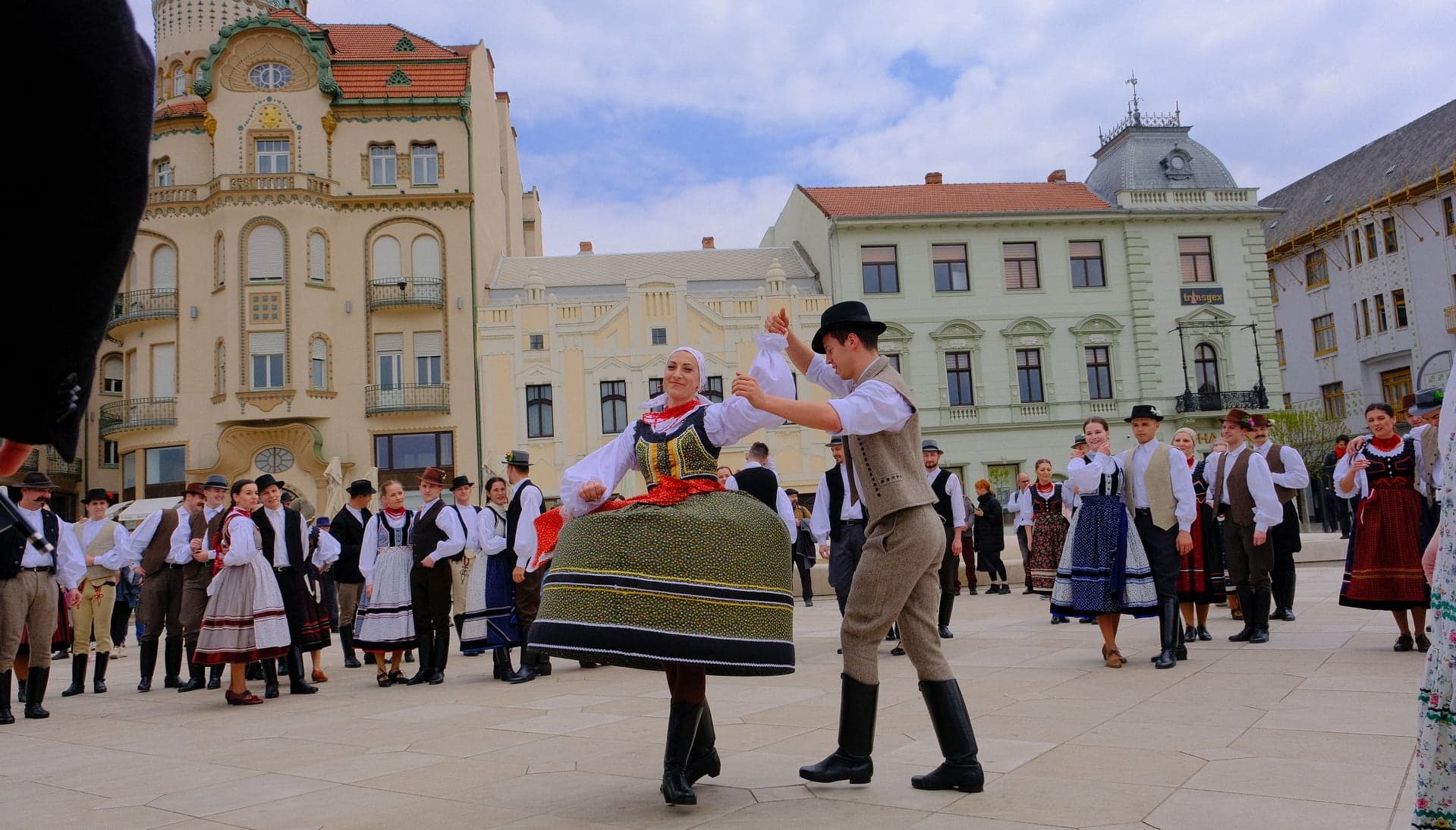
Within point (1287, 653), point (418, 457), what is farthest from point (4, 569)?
point (418, 457)

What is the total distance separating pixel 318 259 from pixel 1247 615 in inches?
1181

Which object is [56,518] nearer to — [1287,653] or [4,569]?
[4,569]

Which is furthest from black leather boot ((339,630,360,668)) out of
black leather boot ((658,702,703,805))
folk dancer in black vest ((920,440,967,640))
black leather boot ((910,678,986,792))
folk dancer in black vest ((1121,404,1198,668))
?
black leather boot ((910,678,986,792))

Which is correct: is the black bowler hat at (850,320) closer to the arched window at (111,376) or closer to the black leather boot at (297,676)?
the black leather boot at (297,676)

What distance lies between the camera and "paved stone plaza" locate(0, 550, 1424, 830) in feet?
13.6

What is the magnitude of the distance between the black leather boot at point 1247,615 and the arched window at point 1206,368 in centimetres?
2852

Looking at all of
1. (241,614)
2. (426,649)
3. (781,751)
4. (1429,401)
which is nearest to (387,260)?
(426,649)

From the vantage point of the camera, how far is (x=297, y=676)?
9.76 metres

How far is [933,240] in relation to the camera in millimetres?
35531

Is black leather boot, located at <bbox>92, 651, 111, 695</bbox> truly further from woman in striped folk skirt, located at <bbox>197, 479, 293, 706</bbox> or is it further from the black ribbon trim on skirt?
the black ribbon trim on skirt

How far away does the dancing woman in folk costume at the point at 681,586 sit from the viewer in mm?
4238

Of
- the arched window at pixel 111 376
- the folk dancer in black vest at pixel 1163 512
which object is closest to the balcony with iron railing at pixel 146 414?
the arched window at pixel 111 376

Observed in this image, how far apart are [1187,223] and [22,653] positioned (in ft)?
116

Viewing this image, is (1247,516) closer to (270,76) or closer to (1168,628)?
(1168,628)
